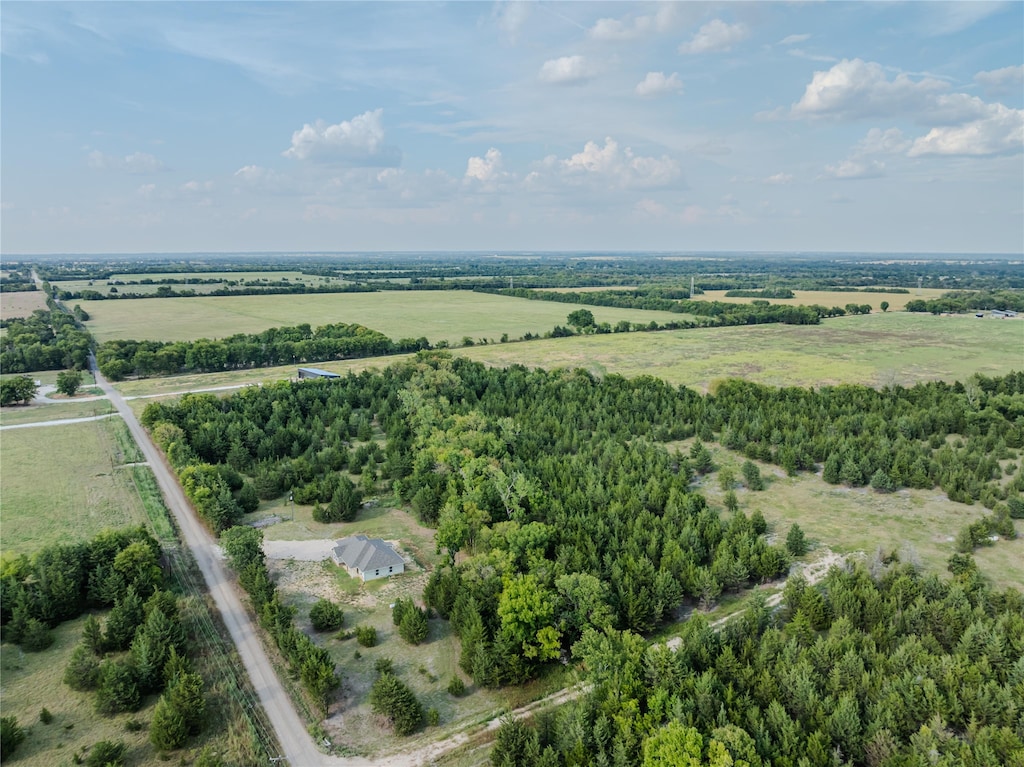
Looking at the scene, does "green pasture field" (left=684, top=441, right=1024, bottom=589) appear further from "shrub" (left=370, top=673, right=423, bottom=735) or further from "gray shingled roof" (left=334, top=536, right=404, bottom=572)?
"shrub" (left=370, top=673, right=423, bottom=735)

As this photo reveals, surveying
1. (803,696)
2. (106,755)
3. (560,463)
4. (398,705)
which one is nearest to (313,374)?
(560,463)

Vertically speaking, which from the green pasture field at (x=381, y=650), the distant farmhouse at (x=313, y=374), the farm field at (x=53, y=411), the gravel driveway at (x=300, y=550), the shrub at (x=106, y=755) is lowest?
the green pasture field at (x=381, y=650)

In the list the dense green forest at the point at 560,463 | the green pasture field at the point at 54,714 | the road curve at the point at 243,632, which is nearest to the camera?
the green pasture field at the point at 54,714

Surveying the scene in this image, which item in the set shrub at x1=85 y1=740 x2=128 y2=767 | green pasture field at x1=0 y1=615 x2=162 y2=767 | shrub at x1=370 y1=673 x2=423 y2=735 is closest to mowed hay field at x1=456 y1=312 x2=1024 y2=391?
shrub at x1=370 y1=673 x2=423 y2=735

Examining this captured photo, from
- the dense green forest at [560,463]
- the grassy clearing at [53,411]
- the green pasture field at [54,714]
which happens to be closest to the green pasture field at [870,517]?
the dense green forest at [560,463]

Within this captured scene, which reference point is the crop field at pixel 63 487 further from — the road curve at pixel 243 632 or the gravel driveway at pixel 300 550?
the gravel driveway at pixel 300 550

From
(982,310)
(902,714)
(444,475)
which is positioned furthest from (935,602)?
(982,310)
